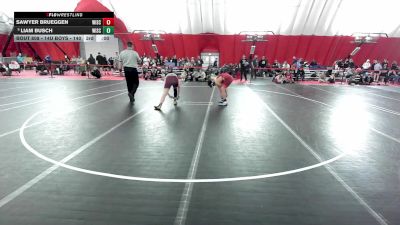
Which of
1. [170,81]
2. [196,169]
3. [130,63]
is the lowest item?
[196,169]

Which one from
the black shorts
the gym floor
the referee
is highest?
the referee

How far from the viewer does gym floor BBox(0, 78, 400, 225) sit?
284 cm

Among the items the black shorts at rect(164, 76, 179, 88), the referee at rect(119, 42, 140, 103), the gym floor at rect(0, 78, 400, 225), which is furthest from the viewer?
the referee at rect(119, 42, 140, 103)

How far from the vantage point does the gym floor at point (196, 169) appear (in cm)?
284

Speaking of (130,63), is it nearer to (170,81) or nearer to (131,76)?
(131,76)

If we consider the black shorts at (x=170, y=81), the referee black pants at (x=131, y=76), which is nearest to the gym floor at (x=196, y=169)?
the black shorts at (x=170, y=81)

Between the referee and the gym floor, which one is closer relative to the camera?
→ the gym floor

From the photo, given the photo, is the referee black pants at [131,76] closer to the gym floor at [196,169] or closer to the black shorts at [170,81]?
the black shorts at [170,81]

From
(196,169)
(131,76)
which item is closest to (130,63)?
(131,76)

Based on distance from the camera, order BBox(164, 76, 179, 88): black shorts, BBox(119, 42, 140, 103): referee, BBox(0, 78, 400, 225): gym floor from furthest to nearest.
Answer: BBox(119, 42, 140, 103): referee
BBox(164, 76, 179, 88): black shorts
BBox(0, 78, 400, 225): gym floor

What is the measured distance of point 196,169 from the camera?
3873 millimetres

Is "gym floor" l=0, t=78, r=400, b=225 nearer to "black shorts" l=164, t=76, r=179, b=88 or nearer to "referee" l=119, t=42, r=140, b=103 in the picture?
"black shorts" l=164, t=76, r=179, b=88

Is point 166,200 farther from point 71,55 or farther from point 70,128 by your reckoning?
point 71,55

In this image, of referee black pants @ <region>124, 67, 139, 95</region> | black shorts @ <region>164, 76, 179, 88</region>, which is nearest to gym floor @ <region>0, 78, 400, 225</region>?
black shorts @ <region>164, 76, 179, 88</region>
